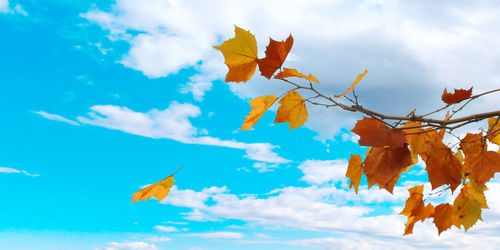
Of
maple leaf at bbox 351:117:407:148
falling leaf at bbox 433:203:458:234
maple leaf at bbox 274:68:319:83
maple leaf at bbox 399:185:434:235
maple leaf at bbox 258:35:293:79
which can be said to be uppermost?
maple leaf at bbox 258:35:293:79

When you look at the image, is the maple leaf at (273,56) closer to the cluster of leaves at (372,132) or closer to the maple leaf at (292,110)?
the cluster of leaves at (372,132)

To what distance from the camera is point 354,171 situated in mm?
1403

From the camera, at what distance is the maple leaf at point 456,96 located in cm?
127

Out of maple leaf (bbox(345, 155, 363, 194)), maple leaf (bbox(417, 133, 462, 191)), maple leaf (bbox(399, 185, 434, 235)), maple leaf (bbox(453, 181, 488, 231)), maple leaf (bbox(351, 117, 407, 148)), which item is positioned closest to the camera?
maple leaf (bbox(351, 117, 407, 148))

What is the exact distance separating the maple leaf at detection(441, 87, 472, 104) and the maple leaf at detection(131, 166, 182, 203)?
1.06 m

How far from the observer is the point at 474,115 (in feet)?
4.09

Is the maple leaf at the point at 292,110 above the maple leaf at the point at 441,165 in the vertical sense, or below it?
above

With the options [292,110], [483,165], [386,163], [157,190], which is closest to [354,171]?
[386,163]

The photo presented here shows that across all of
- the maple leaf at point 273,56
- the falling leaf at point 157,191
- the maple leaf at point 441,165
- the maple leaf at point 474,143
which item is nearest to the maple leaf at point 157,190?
the falling leaf at point 157,191

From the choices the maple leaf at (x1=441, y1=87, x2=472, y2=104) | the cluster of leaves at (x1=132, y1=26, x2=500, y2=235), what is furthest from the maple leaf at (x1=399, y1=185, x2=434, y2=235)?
the maple leaf at (x1=441, y1=87, x2=472, y2=104)

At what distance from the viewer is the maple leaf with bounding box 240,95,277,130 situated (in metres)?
1.19

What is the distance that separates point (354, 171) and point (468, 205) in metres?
0.57

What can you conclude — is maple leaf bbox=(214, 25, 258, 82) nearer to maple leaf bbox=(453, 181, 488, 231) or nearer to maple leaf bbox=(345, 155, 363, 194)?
maple leaf bbox=(345, 155, 363, 194)

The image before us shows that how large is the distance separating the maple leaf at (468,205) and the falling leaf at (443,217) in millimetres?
29
